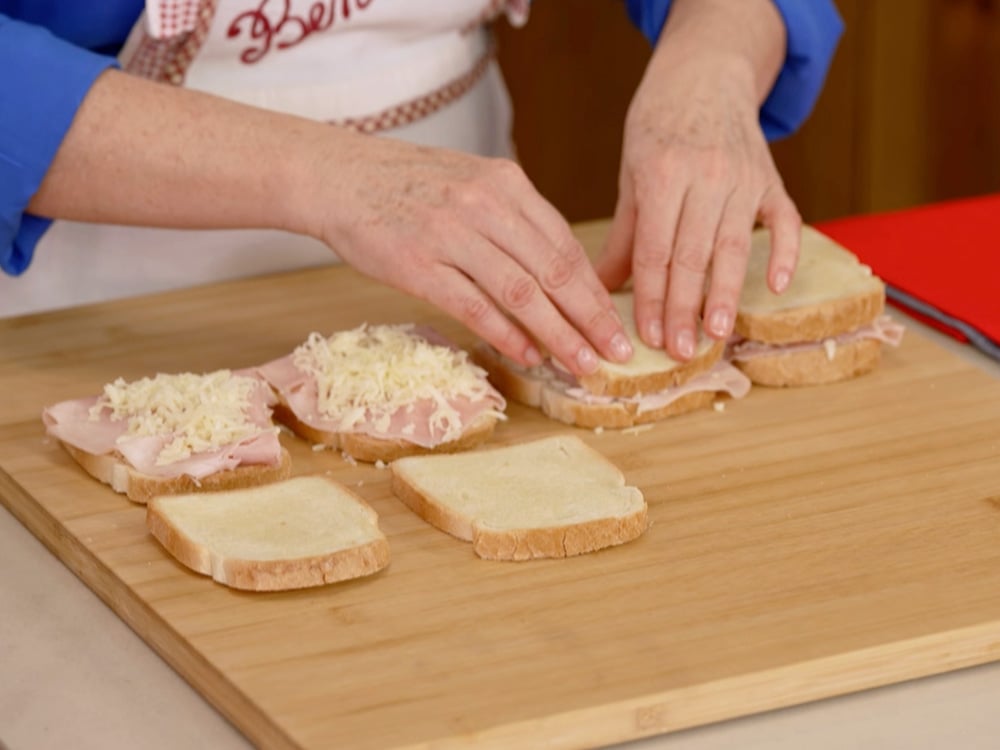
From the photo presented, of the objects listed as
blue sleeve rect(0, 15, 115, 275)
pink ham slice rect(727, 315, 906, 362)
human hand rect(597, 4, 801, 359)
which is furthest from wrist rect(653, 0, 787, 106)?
blue sleeve rect(0, 15, 115, 275)

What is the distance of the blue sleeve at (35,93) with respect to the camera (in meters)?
1.94

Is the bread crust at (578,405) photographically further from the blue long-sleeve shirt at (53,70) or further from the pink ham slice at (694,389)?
the blue long-sleeve shirt at (53,70)

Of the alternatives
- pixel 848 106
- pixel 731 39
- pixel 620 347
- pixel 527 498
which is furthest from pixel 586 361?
pixel 848 106

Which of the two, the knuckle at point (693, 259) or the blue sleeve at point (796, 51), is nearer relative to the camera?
the knuckle at point (693, 259)

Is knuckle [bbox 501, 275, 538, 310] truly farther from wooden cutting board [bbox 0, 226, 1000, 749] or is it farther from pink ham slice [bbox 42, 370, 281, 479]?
pink ham slice [bbox 42, 370, 281, 479]

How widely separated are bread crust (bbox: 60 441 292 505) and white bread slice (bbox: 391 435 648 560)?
131 mm

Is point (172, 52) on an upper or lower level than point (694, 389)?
upper

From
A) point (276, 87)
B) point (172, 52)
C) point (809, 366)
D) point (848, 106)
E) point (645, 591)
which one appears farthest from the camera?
point (848, 106)

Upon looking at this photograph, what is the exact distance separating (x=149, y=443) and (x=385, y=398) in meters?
0.26

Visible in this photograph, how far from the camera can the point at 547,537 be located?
5.29 ft

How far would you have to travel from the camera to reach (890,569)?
1.57m

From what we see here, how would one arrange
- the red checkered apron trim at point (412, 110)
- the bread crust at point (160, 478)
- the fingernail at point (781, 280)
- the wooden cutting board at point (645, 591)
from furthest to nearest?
the red checkered apron trim at point (412, 110), the fingernail at point (781, 280), the bread crust at point (160, 478), the wooden cutting board at point (645, 591)

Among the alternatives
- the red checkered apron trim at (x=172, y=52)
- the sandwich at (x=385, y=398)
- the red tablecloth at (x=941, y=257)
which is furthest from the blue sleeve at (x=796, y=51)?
the sandwich at (x=385, y=398)

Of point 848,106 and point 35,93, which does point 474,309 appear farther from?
point 848,106
